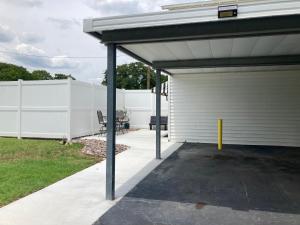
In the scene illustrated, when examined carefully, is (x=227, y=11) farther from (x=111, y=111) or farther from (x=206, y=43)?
(x=111, y=111)

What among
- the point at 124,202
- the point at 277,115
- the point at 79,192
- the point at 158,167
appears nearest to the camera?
the point at 124,202

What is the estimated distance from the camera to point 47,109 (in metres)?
10.8

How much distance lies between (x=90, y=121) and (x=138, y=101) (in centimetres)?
470

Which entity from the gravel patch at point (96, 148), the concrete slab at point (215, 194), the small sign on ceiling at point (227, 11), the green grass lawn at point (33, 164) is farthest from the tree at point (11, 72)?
the small sign on ceiling at point (227, 11)

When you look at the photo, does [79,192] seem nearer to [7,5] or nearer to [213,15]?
[213,15]

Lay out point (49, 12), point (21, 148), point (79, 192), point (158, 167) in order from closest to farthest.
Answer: point (79, 192) → point (158, 167) → point (21, 148) → point (49, 12)

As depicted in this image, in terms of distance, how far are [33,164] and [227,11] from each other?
17.4ft

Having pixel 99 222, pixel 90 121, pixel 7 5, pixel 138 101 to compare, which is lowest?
pixel 99 222

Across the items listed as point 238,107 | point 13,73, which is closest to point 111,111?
point 238,107

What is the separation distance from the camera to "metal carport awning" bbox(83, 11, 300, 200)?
378cm

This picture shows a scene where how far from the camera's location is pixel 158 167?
6684 mm

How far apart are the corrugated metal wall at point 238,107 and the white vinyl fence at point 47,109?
3.35m

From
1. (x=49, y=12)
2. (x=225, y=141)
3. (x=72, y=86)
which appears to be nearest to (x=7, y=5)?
(x=49, y=12)

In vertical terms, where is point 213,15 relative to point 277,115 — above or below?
above
